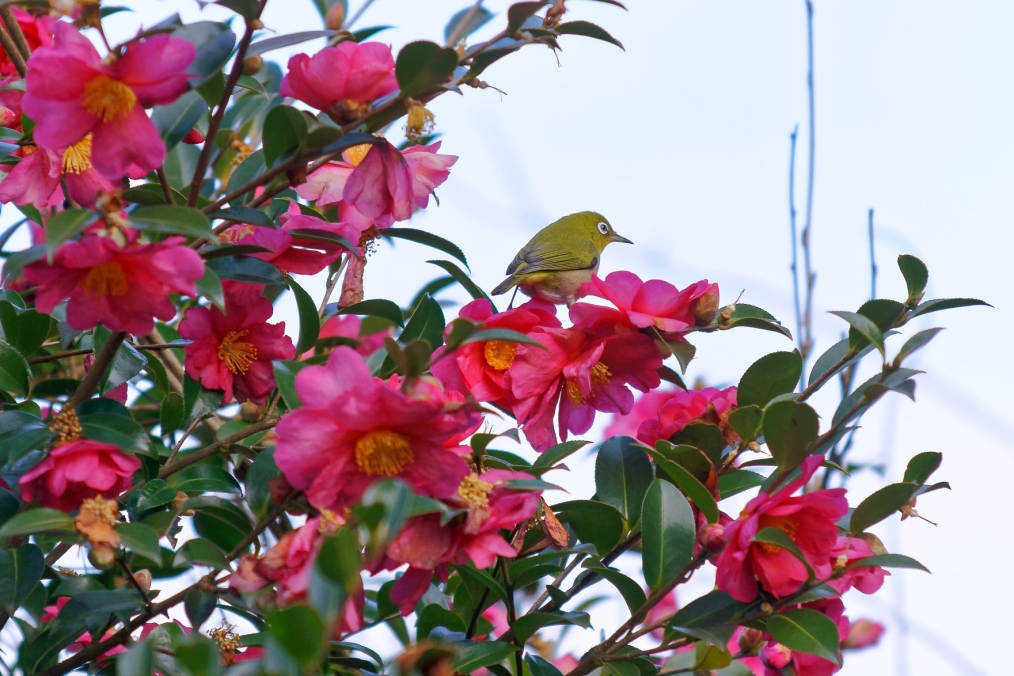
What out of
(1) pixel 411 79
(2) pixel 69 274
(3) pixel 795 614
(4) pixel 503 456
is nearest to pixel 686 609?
(3) pixel 795 614

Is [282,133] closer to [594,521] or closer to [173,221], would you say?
[173,221]

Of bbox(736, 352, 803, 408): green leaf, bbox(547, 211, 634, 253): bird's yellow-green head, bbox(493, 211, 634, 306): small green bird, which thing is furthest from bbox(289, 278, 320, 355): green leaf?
bbox(547, 211, 634, 253): bird's yellow-green head

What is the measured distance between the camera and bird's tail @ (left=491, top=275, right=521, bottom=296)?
3534 millimetres

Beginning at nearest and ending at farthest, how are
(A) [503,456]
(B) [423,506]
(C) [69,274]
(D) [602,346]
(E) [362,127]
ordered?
(B) [423,506] < (C) [69,274] < (E) [362,127] < (D) [602,346] < (A) [503,456]

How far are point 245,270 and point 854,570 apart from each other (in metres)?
0.95

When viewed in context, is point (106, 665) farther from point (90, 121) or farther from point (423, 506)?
point (90, 121)

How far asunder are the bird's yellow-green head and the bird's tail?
0.58 metres

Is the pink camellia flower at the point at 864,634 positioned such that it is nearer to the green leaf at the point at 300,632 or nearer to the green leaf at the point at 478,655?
the green leaf at the point at 478,655

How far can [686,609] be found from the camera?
1.35m

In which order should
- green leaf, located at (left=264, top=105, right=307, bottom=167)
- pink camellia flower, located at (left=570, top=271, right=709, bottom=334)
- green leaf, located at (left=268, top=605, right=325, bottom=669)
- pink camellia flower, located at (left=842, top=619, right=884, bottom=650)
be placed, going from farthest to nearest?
pink camellia flower, located at (left=842, top=619, right=884, bottom=650)
pink camellia flower, located at (left=570, top=271, right=709, bottom=334)
green leaf, located at (left=264, top=105, right=307, bottom=167)
green leaf, located at (left=268, top=605, right=325, bottom=669)

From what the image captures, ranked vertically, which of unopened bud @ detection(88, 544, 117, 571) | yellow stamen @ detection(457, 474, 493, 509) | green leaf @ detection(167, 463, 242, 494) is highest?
yellow stamen @ detection(457, 474, 493, 509)

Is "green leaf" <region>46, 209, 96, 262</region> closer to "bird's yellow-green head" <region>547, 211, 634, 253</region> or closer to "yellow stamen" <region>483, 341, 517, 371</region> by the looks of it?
"yellow stamen" <region>483, 341, 517, 371</region>

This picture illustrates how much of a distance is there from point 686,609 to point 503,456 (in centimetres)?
41

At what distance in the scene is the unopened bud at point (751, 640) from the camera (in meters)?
1.46
